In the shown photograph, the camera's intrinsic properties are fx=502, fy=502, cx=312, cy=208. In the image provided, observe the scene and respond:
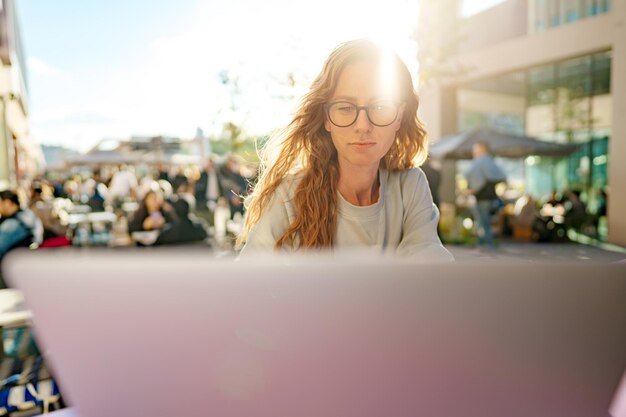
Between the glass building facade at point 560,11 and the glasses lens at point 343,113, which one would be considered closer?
the glasses lens at point 343,113

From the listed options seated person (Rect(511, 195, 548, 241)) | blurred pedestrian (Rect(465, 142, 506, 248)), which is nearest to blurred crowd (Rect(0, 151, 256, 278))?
blurred pedestrian (Rect(465, 142, 506, 248))

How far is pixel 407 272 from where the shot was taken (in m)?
0.52

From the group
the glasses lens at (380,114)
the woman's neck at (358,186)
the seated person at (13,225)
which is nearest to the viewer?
the glasses lens at (380,114)

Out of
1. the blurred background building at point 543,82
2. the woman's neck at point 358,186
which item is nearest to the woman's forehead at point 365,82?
the woman's neck at point 358,186

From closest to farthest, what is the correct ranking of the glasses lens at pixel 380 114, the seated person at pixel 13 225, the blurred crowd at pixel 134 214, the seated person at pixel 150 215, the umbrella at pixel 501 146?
the glasses lens at pixel 380 114 < the seated person at pixel 13 225 < the blurred crowd at pixel 134 214 < the seated person at pixel 150 215 < the umbrella at pixel 501 146

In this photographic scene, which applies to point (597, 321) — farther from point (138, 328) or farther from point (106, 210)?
point (106, 210)

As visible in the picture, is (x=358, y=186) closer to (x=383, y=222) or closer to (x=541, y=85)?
(x=383, y=222)

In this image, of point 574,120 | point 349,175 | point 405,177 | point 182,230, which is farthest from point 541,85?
point 349,175

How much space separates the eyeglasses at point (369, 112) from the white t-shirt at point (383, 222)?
0.60ft

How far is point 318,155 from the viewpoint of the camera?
1.15 meters

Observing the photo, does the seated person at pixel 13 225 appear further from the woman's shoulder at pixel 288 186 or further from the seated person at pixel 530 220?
the seated person at pixel 530 220

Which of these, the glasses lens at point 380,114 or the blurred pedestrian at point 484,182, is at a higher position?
the glasses lens at point 380,114

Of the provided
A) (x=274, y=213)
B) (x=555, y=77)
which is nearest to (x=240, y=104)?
(x=555, y=77)

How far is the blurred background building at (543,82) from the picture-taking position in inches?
354
